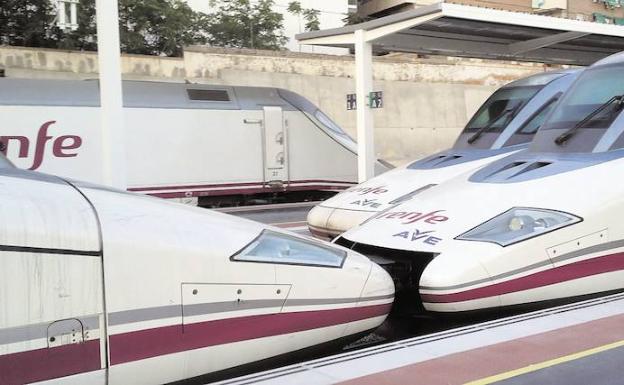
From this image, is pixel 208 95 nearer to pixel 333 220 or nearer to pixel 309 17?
pixel 333 220

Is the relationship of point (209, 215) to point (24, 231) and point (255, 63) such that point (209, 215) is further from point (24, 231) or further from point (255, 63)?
point (255, 63)

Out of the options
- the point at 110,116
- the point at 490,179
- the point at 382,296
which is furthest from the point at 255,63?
the point at 382,296

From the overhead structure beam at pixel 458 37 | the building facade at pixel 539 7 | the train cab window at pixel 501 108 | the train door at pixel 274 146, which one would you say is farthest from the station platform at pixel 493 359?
the building facade at pixel 539 7

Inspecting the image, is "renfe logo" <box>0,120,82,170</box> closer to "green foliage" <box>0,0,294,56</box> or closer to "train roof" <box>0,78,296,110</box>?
"train roof" <box>0,78,296,110</box>

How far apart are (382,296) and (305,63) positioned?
21.9 m

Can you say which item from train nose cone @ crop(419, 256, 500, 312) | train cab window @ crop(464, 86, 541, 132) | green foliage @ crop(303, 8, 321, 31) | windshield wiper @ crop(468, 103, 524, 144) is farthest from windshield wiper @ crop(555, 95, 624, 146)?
green foliage @ crop(303, 8, 321, 31)

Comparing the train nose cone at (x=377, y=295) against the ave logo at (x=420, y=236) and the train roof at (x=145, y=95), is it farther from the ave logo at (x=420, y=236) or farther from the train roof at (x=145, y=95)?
the train roof at (x=145, y=95)

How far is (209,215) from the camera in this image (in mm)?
3951

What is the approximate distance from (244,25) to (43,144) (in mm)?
18238

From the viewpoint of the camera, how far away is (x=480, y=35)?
1423 cm

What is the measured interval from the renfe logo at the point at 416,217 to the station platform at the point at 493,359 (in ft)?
3.39

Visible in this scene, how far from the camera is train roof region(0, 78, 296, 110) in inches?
477

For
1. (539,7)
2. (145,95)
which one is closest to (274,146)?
(145,95)

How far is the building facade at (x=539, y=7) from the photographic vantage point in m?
46.6
